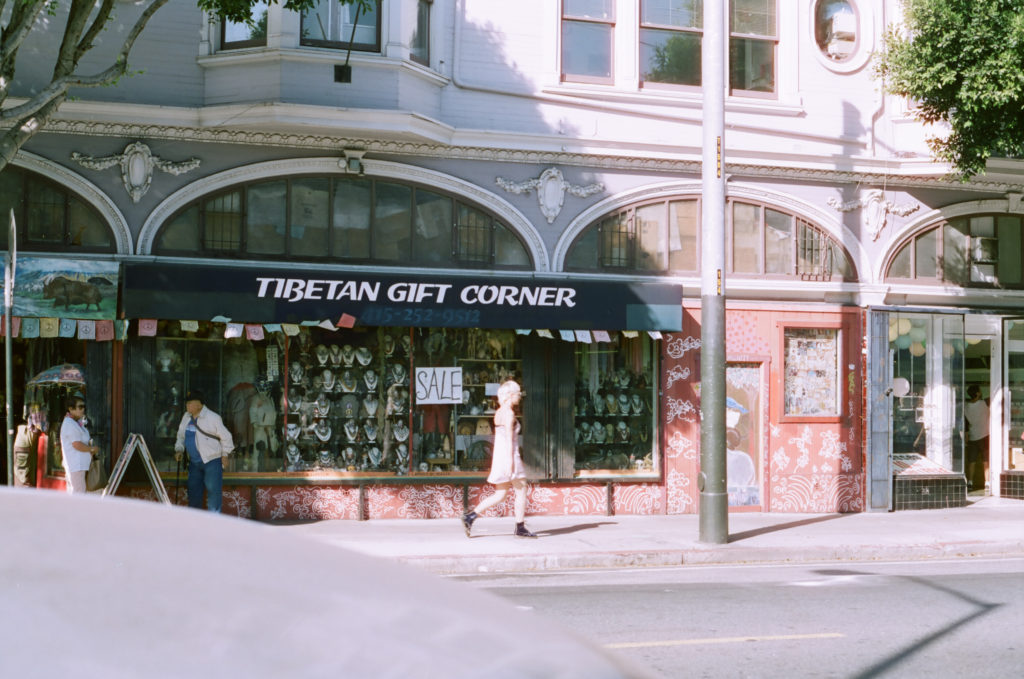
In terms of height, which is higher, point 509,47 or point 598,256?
point 509,47

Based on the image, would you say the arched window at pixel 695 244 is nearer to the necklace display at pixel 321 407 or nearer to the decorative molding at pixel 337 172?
the decorative molding at pixel 337 172

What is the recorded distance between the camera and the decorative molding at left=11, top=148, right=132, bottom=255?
13383 millimetres

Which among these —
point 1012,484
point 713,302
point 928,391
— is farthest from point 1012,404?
point 713,302

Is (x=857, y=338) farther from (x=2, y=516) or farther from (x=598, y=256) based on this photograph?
(x=2, y=516)

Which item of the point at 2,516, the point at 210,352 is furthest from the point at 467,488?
the point at 2,516

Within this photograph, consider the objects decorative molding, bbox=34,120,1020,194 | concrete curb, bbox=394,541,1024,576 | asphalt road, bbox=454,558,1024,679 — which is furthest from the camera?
decorative molding, bbox=34,120,1020,194

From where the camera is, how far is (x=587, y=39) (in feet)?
51.1

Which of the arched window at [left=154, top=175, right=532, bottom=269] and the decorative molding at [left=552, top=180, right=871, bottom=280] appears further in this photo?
the decorative molding at [left=552, top=180, right=871, bottom=280]

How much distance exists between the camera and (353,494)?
1445 centimetres

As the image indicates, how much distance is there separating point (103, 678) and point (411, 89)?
13661 millimetres

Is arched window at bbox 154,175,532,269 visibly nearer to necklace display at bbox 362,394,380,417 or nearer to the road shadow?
necklace display at bbox 362,394,380,417

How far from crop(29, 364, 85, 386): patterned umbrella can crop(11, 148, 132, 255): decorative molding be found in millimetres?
1587

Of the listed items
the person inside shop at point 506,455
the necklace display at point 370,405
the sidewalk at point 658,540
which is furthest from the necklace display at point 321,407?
the person inside shop at point 506,455

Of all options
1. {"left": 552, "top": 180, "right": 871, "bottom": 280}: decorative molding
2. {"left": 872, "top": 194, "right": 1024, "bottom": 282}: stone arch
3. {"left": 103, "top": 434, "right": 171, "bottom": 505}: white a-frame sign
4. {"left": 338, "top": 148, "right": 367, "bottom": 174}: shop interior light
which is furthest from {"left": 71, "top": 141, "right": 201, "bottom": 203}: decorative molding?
{"left": 872, "top": 194, "right": 1024, "bottom": 282}: stone arch
